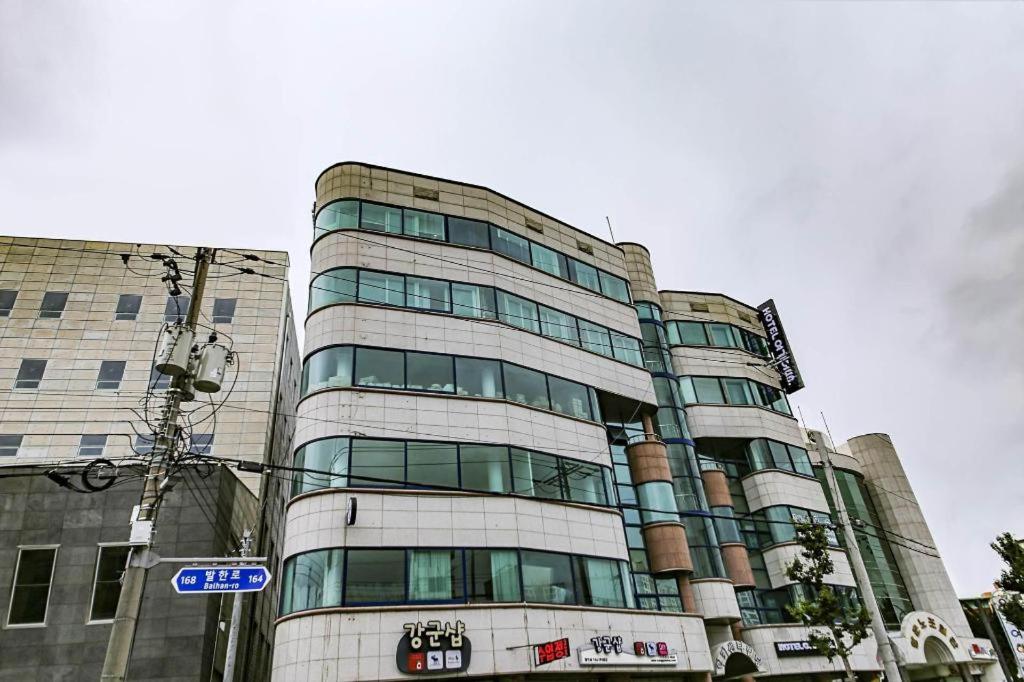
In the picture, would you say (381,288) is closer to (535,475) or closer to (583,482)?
(535,475)

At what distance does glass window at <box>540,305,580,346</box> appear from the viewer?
106ft

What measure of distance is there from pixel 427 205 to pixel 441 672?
21.4 m

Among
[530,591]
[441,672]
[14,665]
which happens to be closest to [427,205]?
[530,591]

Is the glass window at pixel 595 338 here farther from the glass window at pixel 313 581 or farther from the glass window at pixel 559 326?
the glass window at pixel 313 581

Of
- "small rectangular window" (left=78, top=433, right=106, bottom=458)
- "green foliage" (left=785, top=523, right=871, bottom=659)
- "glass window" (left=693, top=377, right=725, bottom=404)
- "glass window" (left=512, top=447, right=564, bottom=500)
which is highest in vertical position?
"glass window" (left=693, top=377, right=725, bottom=404)

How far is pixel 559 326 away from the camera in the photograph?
32.8 meters

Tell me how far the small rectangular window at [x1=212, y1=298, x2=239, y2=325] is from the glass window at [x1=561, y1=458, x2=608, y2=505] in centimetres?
2589

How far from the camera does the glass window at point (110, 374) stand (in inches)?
1490

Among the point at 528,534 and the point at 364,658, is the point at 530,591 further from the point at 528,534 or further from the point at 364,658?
the point at 364,658

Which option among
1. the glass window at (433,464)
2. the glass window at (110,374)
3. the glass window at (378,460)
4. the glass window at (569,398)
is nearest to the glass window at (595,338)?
the glass window at (569,398)

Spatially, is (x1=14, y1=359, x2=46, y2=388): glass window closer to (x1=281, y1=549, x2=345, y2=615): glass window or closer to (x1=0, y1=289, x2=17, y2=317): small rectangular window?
(x1=0, y1=289, x2=17, y2=317): small rectangular window

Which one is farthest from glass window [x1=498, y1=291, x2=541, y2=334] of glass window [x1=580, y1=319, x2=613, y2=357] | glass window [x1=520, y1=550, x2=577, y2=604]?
glass window [x1=520, y1=550, x2=577, y2=604]

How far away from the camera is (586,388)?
31625mm

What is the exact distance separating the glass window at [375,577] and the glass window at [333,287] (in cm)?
1100
